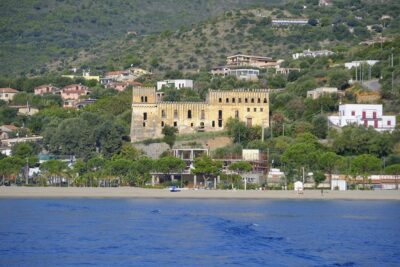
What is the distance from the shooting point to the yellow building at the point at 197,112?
91.5 meters

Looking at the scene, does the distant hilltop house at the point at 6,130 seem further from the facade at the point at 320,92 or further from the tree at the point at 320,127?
the tree at the point at 320,127

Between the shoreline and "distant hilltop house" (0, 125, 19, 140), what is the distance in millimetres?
22951

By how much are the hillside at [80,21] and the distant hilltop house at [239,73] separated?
42793 mm

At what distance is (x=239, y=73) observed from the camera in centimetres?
11956

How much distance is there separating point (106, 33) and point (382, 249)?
435 feet

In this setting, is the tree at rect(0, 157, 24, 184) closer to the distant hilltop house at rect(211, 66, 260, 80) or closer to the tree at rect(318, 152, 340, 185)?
the tree at rect(318, 152, 340, 185)

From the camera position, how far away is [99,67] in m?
147

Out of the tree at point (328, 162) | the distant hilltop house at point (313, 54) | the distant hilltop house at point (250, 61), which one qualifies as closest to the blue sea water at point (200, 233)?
the tree at point (328, 162)

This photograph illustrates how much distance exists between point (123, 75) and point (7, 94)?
534 inches

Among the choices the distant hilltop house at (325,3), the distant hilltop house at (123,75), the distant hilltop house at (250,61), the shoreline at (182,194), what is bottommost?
the shoreline at (182,194)

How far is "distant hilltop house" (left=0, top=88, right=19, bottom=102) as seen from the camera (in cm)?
12042

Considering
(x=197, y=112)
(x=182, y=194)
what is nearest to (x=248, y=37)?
(x=197, y=112)

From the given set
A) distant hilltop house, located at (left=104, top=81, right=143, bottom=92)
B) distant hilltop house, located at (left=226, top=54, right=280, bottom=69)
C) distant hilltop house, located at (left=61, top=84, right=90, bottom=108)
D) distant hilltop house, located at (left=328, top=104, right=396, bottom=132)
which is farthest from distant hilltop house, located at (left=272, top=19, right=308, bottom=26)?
distant hilltop house, located at (left=328, top=104, right=396, bottom=132)

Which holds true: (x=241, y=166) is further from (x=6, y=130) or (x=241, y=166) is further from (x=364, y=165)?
(x=6, y=130)
